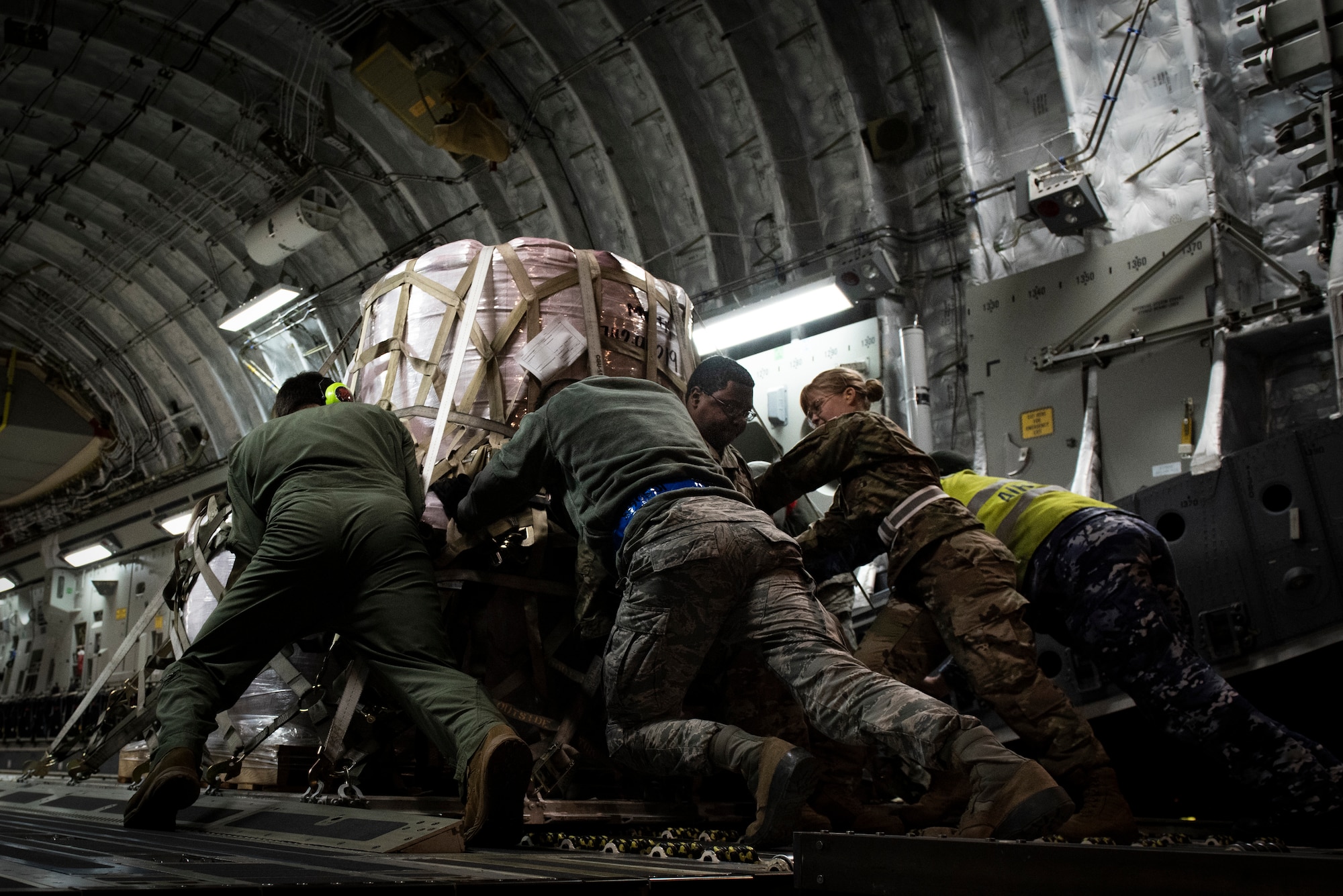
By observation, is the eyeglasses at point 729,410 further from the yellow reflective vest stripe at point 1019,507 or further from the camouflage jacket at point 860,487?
the yellow reflective vest stripe at point 1019,507

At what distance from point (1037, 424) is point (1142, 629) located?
150 inches

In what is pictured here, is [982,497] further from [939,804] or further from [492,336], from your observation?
[492,336]

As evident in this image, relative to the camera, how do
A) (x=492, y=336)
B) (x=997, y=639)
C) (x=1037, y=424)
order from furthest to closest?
(x=1037, y=424) → (x=492, y=336) → (x=997, y=639)

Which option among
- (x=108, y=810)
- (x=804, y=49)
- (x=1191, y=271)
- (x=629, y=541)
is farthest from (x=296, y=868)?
(x=804, y=49)

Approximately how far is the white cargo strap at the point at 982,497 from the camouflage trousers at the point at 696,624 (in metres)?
1.23

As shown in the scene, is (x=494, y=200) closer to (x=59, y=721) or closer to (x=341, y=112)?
(x=341, y=112)

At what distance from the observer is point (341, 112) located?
10781 mm

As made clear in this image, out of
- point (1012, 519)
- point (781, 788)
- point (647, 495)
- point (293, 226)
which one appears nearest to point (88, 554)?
point (293, 226)

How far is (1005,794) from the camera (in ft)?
9.07

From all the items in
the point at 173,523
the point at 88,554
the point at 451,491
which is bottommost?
the point at 451,491

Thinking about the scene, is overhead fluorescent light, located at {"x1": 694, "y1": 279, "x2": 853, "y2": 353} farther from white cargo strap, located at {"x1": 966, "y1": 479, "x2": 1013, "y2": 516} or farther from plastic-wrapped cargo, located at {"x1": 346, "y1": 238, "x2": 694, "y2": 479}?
white cargo strap, located at {"x1": 966, "y1": 479, "x2": 1013, "y2": 516}

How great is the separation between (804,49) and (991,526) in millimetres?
5517

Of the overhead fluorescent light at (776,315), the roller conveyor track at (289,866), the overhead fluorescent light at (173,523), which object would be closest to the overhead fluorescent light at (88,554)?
the overhead fluorescent light at (173,523)

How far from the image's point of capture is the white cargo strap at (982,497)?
4.43 m
